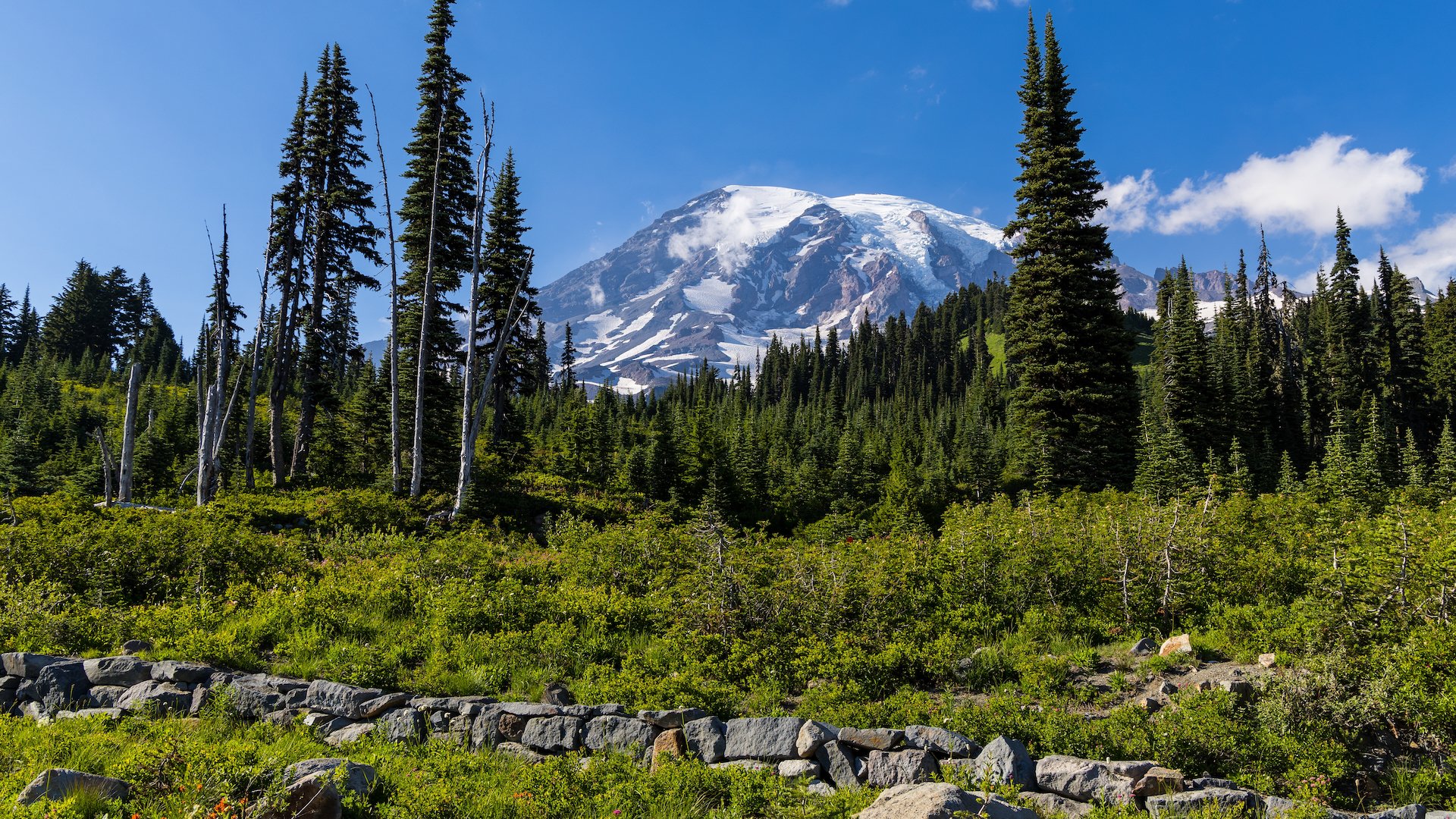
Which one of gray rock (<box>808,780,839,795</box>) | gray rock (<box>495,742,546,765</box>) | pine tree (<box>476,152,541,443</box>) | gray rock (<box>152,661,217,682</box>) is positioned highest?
pine tree (<box>476,152,541,443</box>)

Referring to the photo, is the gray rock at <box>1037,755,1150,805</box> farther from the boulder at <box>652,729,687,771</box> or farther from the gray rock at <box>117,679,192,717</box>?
the gray rock at <box>117,679,192,717</box>

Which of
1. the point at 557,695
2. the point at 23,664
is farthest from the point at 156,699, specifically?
the point at 557,695

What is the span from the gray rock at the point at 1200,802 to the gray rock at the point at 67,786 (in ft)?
23.0

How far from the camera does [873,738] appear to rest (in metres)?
Answer: 5.58

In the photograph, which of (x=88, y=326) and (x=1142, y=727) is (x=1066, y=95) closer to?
(x=1142, y=727)

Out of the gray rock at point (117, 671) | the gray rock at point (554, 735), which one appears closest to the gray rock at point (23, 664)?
the gray rock at point (117, 671)

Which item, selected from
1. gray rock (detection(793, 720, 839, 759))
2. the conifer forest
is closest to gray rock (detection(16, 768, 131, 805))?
the conifer forest

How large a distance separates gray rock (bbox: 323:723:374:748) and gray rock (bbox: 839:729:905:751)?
4462 mm

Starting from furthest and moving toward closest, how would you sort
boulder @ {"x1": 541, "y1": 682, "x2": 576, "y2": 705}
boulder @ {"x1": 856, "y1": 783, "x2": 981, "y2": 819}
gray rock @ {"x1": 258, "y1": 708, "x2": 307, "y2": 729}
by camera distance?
boulder @ {"x1": 541, "y1": 682, "x2": 576, "y2": 705} < gray rock @ {"x1": 258, "y1": 708, "x2": 307, "y2": 729} < boulder @ {"x1": 856, "y1": 783, "x2": 981, "y2": 819}

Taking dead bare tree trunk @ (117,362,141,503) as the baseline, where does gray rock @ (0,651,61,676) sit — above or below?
below

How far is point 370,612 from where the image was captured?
9.65m

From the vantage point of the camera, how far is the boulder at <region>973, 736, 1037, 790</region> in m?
5.00

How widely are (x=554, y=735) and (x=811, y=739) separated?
8.00 ft

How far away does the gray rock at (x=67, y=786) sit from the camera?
13.9ft
